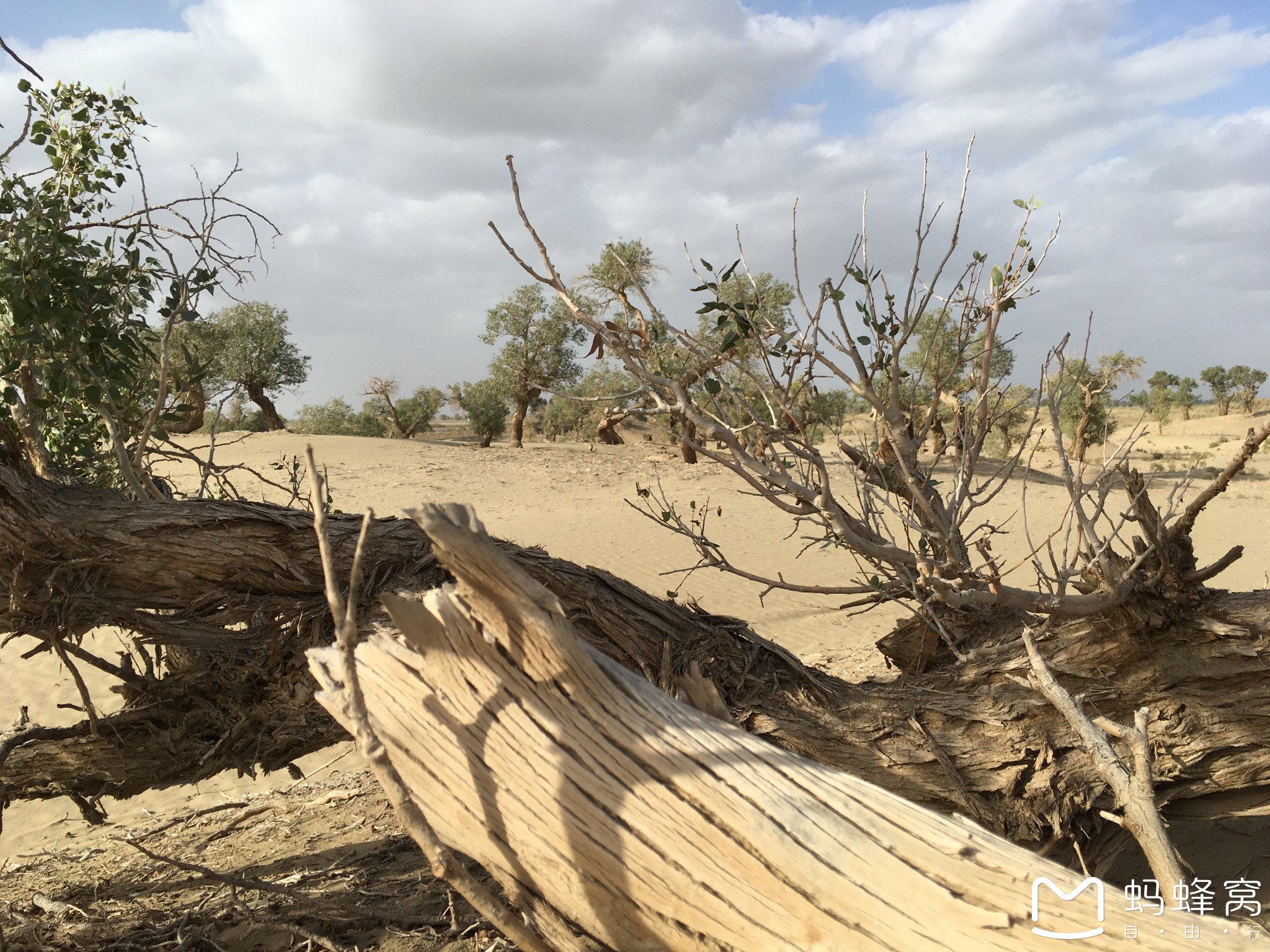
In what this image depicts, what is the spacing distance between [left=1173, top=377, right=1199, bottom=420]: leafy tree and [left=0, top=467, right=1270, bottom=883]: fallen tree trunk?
4396 cm

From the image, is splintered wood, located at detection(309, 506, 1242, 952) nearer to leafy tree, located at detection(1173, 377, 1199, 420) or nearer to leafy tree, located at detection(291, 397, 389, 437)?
leafy tree, located at detection(291, 397, 389, 437)

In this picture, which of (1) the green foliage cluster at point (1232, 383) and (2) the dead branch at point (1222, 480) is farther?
(1) the green foliage cluster at point (1232, 383)

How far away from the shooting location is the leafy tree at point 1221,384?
40.1m

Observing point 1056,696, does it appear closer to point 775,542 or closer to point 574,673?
point 574,673

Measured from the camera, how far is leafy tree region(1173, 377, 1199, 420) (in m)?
39.8

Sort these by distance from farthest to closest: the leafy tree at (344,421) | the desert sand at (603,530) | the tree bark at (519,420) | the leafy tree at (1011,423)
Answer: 1. the leafy tree at (344,421)
2. the tree bark at (519,420)
3. the leafy tree at (1011,423)
4. the desert sand at (603,530)

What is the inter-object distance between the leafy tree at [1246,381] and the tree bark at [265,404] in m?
43.8

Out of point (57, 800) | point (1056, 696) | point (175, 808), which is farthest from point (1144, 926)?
point (57, 800)

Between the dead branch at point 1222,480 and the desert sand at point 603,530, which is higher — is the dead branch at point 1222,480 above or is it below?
above

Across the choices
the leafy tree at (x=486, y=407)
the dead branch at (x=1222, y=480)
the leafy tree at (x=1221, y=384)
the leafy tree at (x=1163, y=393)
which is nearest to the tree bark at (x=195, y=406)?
the dead branch at (x=1222, y=480)

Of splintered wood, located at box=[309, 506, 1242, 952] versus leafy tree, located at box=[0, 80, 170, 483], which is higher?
leafy tree, located at box=[0, 80, 170, 483]

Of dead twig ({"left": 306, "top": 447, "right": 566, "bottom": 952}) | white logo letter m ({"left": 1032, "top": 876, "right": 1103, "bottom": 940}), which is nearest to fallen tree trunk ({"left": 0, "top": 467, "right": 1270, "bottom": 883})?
white logo letter m ({"left": 1032, "top": 876, "right": 1103, "bottom": 940})

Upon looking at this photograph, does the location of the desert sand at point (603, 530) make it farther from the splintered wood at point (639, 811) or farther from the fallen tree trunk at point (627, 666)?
the splintered wood at point (639, 811)

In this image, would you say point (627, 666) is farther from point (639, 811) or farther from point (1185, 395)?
point (1185, 395)
